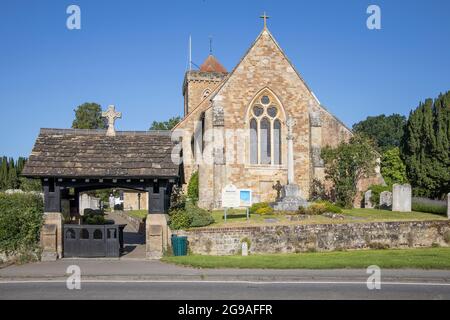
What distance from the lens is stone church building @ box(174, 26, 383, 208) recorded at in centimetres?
3897

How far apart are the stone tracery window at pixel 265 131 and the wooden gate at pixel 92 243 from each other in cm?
2102

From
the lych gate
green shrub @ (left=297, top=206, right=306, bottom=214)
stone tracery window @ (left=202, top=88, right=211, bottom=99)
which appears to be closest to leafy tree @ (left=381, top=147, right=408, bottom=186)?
green shrub @ (left=297, top=206, right=306, bottom=214)

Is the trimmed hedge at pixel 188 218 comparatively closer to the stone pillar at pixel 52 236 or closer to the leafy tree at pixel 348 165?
the stone pillar at pixel 52 236

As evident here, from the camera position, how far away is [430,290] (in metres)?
13.2

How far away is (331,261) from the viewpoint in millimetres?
17516

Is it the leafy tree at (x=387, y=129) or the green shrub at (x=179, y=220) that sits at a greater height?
the leafy tree at (x=387, y=129)

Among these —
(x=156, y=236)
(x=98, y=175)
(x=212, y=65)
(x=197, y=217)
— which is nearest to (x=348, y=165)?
(x=197, y=217)

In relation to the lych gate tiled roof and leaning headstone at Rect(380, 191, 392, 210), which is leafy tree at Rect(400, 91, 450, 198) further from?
the lych gate tiled roof

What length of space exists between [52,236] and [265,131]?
2342cm

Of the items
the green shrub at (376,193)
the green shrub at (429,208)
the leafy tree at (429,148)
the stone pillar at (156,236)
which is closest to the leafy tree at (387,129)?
the leafy tree at (429,148)

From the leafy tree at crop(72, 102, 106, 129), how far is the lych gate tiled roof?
6056cm

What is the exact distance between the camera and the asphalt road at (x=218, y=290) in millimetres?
12391

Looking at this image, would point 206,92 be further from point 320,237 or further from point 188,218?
point 320,237
